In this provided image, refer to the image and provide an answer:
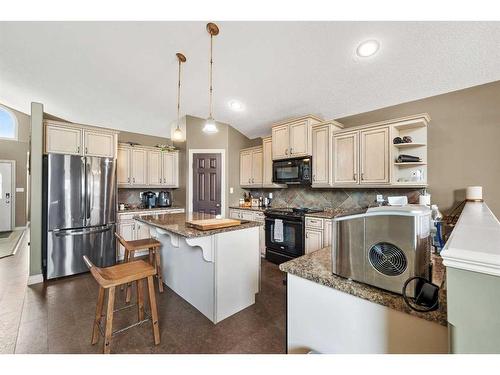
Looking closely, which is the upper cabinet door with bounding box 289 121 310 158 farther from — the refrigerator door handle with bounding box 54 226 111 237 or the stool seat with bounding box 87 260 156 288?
the refrigerator door handle with bounding box 54 226 111 237

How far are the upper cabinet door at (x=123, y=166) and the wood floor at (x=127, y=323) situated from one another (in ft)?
6.48

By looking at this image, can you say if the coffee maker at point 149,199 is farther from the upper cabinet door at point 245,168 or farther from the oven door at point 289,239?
the oven door at point 289,239

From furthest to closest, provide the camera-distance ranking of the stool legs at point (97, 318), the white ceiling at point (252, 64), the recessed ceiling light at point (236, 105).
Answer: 1. the recessed ceiling light at point (236, 105)
2. the white ceiling at point (252, 64)
3. the stool legs at point (97, 318)

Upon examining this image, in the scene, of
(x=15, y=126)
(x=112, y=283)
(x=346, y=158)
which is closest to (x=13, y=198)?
(x=15, y=126)

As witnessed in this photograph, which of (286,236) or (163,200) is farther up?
(163,200)

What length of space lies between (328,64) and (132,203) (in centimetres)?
427

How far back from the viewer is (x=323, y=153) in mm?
3467

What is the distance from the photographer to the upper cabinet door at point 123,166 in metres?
4.17

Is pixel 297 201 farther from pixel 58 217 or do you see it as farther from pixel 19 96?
pixel 19 96

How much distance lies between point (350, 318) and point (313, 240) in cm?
243

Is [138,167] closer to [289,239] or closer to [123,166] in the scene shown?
[123,166]

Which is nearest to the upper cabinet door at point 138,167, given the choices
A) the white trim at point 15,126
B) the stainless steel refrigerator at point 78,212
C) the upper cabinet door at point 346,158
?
the stainless steel refrigerator at point 78,212

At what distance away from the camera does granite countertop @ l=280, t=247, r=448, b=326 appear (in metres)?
0.72
